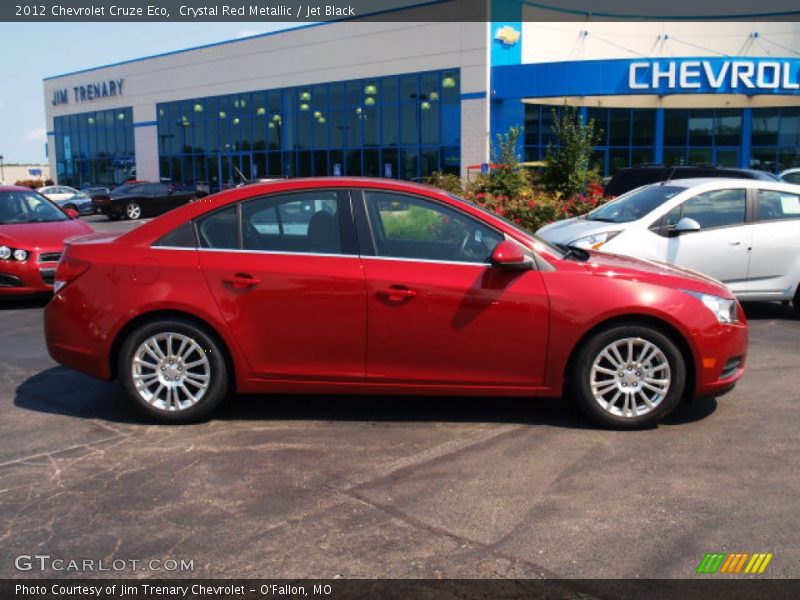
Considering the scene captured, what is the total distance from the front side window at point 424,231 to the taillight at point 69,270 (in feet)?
6.67

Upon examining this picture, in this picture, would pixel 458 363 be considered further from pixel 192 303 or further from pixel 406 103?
pixel 406 103

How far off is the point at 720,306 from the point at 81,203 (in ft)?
110

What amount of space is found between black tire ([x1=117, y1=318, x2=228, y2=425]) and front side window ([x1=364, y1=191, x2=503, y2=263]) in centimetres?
133

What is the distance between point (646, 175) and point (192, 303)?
437 inches

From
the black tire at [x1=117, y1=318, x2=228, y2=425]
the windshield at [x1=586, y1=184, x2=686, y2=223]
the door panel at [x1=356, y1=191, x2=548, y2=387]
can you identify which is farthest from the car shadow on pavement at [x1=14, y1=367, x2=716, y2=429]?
the windshield at [x1=586, y1=184, x2=686, y2=223]

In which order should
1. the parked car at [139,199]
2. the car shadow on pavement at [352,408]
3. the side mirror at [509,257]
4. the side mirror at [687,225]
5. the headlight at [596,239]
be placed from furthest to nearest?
the parked car at [139,199], the headlight at [596,239], the side mirror at [687,225], the car shadow on pavement at [352,408], the side mirror at [509,257]

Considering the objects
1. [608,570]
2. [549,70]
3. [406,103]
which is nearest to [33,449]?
[608,570]

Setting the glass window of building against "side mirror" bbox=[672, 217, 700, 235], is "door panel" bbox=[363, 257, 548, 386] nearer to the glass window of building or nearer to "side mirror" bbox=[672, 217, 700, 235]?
"side mirror" bbox=[672, 217, 700, 235]

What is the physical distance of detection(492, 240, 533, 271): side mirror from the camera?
4.90 meters

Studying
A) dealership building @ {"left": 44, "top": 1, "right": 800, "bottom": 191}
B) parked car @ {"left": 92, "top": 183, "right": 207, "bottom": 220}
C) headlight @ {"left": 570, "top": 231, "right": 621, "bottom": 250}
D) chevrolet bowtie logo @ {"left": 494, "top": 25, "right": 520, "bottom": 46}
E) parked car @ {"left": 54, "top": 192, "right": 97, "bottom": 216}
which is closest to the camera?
headlight @ {"left": 570, "top": 231, "right": 621, "bottom": 250}

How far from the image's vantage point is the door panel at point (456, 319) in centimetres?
497

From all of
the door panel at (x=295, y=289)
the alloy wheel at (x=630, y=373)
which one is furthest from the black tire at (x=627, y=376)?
the door panel at (x=295, y=289)

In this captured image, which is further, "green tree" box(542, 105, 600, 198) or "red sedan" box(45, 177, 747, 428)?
"green tree" box(542, 105, 600, 198)
